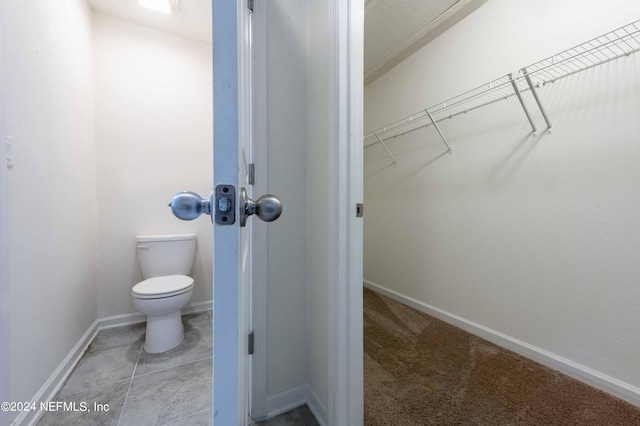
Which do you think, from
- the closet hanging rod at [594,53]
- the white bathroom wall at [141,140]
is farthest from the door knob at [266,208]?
the white bathroom wall at [141,140]

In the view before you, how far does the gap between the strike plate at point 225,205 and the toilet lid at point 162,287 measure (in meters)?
1.47

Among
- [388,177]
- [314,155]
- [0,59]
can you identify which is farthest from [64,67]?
[388,177]

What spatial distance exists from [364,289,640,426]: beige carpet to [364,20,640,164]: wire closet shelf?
4.61 ft

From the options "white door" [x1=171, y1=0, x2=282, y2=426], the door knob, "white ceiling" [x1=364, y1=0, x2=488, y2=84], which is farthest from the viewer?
"white ceiling" [x1=364, y1=0, x2=488, y2=84]

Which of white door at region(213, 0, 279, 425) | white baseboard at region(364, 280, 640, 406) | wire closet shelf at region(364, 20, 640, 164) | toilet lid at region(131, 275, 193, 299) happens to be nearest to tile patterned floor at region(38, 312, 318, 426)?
toilet lid at region(131, 275, 193, 299)

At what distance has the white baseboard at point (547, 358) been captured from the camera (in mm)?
1127

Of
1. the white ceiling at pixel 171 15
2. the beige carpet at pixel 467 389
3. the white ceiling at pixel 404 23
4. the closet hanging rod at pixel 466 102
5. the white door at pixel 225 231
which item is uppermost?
the white ceiling at pixel 171 15

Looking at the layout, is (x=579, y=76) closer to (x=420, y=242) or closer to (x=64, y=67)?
(x=420, y=242)

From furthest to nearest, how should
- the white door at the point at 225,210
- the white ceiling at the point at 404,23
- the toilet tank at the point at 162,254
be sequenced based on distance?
1. the toilet tank at the point at 162,254
2. the white ceiling at the point at 404,23
3. the white door at the point at 225,210

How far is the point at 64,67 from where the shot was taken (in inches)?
53.4

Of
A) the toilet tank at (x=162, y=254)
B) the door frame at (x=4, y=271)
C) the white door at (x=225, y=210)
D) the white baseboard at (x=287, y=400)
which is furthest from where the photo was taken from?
the toilet tank at (x=162, y=254)

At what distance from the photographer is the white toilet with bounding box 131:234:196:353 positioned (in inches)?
56.6

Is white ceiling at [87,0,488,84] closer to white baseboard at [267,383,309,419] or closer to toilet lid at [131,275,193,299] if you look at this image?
toilet lid at [131,275,193,299]

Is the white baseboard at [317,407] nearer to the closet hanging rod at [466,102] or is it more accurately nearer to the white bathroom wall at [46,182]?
the white bathroom wall at [46,182]
